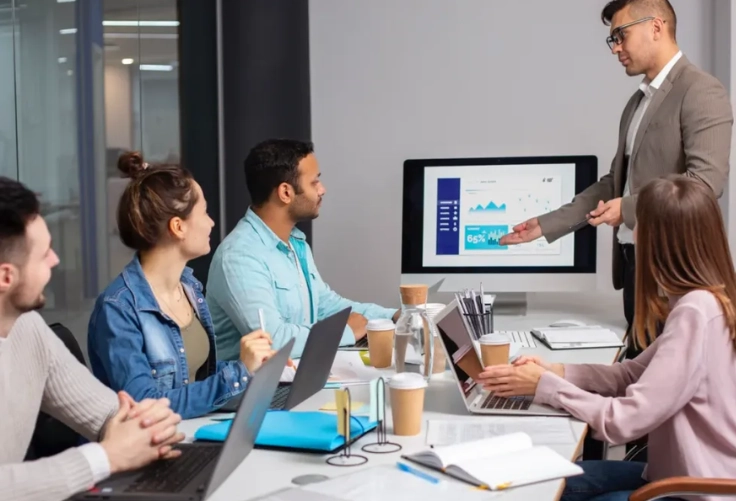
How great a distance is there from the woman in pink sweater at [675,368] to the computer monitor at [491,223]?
153cm

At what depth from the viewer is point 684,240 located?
1.74 meters

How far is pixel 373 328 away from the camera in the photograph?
224 cm

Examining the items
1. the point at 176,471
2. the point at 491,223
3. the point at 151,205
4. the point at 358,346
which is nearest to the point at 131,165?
the point at 151,205

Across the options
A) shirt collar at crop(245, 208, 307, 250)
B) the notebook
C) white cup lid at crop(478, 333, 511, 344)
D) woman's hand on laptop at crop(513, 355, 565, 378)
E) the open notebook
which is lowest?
the notebook

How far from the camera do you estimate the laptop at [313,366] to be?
1.79 m

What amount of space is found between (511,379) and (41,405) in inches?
37.6

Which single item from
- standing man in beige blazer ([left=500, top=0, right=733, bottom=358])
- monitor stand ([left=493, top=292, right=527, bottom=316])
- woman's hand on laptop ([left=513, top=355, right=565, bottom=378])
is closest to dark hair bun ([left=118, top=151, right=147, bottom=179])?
woman's hand on laptop ([left=513, top=355, right=565, bottom=378])

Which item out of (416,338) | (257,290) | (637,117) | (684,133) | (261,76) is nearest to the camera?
(416,338)

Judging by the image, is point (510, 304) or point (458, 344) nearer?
point (458, 344)

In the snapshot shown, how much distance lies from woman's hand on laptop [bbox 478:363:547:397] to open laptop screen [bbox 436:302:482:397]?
0.03 m

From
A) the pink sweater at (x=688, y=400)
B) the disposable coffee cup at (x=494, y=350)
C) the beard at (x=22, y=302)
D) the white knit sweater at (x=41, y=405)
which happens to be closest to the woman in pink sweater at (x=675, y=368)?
the pink sweater at (x=688, y=400)

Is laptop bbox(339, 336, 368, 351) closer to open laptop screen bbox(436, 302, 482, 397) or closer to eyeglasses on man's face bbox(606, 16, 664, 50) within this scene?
open laptop screen bbox(436, 302, 482, 397)

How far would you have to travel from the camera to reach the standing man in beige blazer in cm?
295

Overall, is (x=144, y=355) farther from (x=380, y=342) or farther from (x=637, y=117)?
(x=637, y=117)
